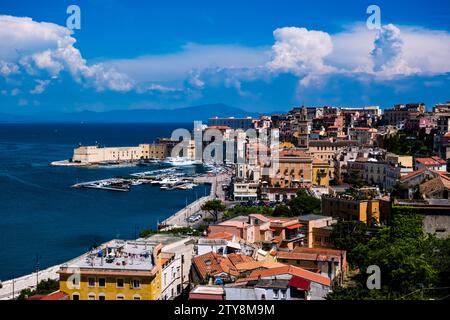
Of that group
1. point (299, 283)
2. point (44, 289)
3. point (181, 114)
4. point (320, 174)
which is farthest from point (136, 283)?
point (181, 114)

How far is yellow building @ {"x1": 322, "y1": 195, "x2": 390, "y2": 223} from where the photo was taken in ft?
32.9

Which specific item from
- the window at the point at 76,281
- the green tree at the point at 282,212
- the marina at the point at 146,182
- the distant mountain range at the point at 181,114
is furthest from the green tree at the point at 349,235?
the distant mountain range at the point at 181,114

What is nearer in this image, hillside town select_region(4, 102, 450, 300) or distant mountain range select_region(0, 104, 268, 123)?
hillside town select_region(4, 102, 450, 300)

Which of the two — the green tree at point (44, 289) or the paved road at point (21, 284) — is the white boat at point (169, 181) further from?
the green tree at point (44, 289)

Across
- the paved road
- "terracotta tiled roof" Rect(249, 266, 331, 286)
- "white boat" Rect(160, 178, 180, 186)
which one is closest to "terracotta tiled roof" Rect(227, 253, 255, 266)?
"terracotta tiled roof" Rect(249, 266, 331, 286)

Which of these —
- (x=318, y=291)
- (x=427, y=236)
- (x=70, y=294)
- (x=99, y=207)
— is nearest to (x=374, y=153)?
(x=99, y=207)

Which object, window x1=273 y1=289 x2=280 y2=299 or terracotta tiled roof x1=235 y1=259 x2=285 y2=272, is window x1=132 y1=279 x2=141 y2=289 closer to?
window x1=273 y1=289 x2=280 y2=299

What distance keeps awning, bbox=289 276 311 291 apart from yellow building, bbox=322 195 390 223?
4315 mm

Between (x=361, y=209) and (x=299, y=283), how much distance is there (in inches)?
182

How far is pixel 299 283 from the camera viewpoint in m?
5.79

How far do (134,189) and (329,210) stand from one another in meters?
15.1

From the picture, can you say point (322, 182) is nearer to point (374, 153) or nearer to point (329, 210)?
point (374, 153)

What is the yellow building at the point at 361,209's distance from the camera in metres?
10.0

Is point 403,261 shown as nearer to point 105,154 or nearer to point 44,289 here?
point 44,289
